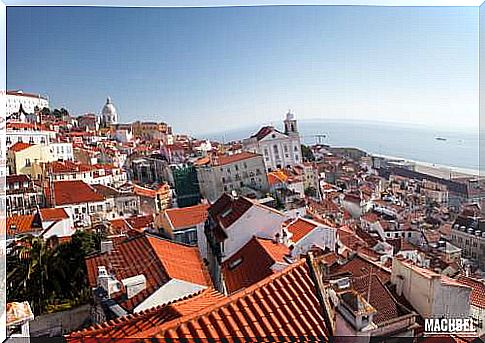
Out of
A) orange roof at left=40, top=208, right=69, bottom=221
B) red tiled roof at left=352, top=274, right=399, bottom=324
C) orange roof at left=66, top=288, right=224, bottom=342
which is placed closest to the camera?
orange roof at left=66, top=288, right=224, bottom=342

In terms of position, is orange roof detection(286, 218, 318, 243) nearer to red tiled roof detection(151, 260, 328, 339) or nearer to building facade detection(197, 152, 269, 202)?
building facade detection(197, 152, 269, 202)

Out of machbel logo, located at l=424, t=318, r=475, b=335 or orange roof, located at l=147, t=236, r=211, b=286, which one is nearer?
machbel logo, located at l=424, t=318, r=475, b=335

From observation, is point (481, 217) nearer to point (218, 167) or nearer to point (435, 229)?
point (435, 229)

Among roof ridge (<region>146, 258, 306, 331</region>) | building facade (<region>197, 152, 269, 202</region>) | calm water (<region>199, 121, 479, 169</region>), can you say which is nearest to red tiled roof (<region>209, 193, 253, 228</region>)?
building facade (<region>197, 152, 269, 202</region>)

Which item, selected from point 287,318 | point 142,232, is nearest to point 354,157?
point 287,318

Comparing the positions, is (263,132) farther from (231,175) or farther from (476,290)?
(476,290)

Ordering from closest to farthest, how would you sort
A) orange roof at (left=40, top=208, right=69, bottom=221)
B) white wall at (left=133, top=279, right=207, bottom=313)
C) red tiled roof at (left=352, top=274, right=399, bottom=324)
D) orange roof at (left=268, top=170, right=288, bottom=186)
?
red tiled roof at (left=352, top=274, right=399, bottom=324) → white wall at (left=133, top=279, right=207, bottom=313) → orange roof at (left=40, top=208, right=69, bottom=221) → orange roof at (left=268, top=170, right=288, bottom=186)
